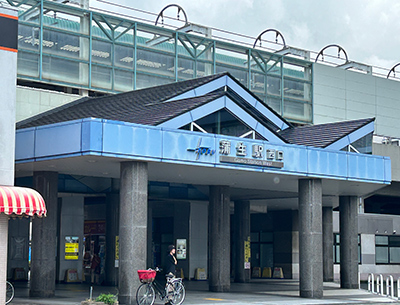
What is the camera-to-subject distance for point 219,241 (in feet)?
98.5

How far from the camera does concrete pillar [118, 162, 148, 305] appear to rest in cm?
2214

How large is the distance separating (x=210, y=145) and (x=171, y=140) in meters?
1.62

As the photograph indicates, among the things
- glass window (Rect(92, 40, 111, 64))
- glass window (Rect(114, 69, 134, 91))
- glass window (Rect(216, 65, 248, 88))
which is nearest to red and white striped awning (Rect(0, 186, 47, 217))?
glass window (Rect(92, 40, 111, 64))

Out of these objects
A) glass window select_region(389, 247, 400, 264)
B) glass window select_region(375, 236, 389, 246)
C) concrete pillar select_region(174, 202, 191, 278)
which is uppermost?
concrete pillar select_region(174, 202, 191, 278)

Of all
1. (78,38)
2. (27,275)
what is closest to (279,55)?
(78,38)

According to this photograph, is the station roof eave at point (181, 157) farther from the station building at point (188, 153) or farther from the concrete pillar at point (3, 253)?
the concrete pillar at point (3, 253)

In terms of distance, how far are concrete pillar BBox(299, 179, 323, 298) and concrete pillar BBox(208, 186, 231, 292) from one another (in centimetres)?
371

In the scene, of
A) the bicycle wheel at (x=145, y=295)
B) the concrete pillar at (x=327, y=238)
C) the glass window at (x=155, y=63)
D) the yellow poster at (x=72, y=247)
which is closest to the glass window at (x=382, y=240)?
the concrete pillar at (x=327, y=238)

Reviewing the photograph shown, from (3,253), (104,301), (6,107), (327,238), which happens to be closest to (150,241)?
(327,238)

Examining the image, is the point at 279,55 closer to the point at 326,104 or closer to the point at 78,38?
the point at 326,104

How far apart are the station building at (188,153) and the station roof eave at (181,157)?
2.0 inches

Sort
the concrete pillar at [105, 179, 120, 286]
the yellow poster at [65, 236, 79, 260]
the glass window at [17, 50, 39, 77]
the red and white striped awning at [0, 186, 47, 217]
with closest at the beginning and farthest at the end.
Answer: the red and white striped awning at [0, 186, 47, 217] < the concrete pillar at [105, 179, 120, 286] < the glass window at [17, 50, 39, 77] < the yellow poster at [65, 236, 79, 260]

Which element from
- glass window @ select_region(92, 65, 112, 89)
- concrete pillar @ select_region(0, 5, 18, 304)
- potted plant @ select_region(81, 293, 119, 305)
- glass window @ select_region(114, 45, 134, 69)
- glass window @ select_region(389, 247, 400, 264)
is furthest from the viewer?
glass window @ select_region(389, 247, 400, 264)

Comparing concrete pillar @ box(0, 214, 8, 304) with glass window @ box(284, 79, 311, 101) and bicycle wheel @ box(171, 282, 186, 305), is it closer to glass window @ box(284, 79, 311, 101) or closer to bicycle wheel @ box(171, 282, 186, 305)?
bicycle wheel @ box(171, 282, 186, 305)
